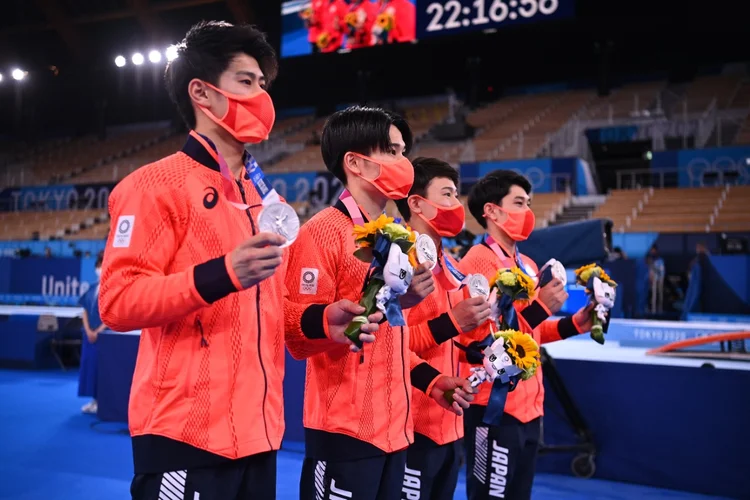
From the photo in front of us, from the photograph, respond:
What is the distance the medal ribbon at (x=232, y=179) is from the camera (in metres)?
1.51

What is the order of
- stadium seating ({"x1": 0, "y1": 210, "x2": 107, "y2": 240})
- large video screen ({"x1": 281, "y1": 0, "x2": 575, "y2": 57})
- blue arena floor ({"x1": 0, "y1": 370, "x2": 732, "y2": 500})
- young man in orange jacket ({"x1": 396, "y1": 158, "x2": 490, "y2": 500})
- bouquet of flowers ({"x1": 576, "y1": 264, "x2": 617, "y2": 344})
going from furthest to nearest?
stadium seating ({"x1": 0, "y1": 210, "x2": 107, "y2": 240})
large video screen ({"x1": 281, "y1": 0, "x2": 575, "y2": 57})
blue arena floor ({"x1": 0, "y1": 370, "x2": 732, "y2": 500})
bouquet of flowers ({"x1": 576, "y1": 264, "x2": 617, "y2": 344})
young man in orange jacket ({"x1": 396, "y1": 158, "x2": 490, "y2": 500})

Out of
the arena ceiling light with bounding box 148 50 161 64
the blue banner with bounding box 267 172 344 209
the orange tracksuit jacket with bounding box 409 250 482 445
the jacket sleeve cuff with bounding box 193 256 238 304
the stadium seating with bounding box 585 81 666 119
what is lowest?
the orange tracksuit jacket with bounding box 409 250 482 445

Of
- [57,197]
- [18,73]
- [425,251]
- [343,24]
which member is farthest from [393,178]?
[18,73]

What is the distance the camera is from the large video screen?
51.4 feet

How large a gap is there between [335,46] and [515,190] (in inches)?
636

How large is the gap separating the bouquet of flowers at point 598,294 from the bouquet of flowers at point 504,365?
2.53 ft

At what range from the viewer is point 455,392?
7.30 ft

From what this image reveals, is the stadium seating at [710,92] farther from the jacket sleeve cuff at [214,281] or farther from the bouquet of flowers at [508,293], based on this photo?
the jacket sleeve cuff at [214,281]

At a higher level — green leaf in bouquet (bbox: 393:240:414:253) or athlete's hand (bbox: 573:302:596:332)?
green leaf in bouquet (bbox: 393:240:414:253)

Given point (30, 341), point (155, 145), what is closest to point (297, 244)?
point (30, 341)

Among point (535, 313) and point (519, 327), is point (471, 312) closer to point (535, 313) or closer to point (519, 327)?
point (519, 327)

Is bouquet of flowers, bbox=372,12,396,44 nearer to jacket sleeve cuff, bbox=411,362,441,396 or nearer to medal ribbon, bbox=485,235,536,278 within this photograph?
medal ribbon, bbox=485,235,536,278

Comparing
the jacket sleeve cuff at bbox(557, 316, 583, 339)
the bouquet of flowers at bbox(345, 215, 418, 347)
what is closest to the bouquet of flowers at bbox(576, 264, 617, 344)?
the jacket sleeve cuff at bbox(557, 316, 583, 339)

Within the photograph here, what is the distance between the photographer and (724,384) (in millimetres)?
4551
